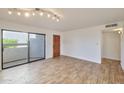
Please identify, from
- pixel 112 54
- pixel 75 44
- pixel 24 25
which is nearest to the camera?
pixel 24 25

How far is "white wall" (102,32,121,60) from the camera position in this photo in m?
6.73

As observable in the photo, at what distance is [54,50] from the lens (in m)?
8.08

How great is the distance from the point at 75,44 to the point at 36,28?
10.6 feet

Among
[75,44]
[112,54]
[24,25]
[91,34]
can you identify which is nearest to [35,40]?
[24,25]

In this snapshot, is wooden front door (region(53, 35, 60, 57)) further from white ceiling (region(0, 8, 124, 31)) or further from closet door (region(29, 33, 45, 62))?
white ceiling (region(0, 8, 124, 31))

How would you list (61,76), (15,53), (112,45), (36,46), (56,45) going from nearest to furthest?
(61,76), (15,53), (36,46), (112,45), (56,45)

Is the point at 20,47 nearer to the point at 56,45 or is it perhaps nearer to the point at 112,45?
the point at 56,45

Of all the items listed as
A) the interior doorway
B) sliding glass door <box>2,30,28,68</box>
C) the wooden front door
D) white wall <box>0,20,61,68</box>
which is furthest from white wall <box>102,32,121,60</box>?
sliding glass door <box>2,30,28,68</box>

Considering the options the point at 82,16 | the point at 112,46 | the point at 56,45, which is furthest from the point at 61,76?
the point at 112,46

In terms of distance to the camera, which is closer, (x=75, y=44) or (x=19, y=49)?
(x=19, y=49)

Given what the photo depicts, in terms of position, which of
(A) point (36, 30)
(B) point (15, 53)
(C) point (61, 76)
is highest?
(A) point (36, 30)

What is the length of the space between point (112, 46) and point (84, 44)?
2.16 metres

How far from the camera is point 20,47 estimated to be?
5824mm
